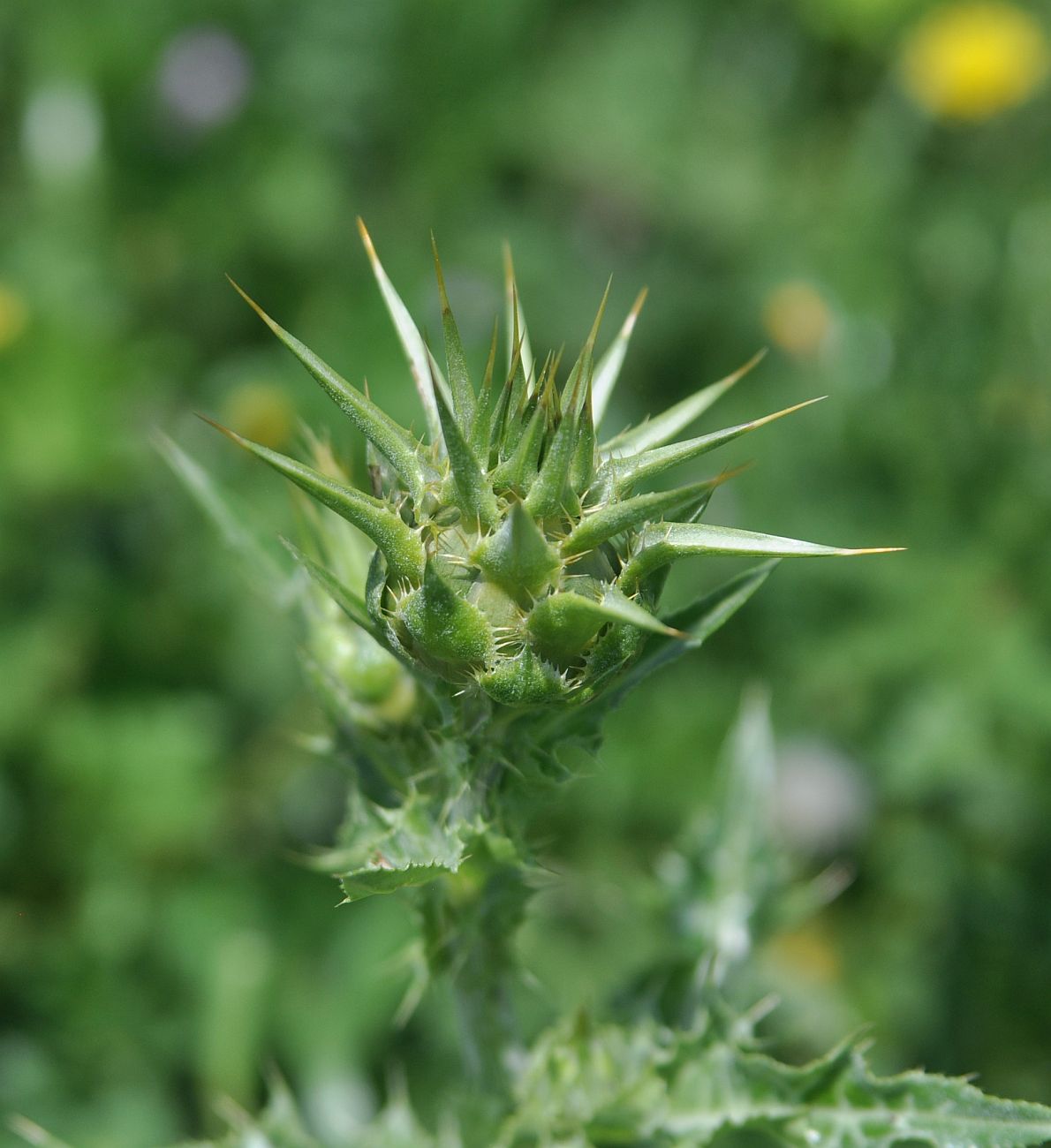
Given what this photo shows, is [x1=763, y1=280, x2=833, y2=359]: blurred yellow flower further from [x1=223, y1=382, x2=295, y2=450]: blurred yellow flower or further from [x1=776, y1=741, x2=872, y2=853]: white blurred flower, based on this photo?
[x1=223, y1=382, x2=295, y2=450]: blurred yellow flower

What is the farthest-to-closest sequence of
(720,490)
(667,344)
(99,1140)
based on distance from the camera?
(667,344)
(720,490)
(99,1140)

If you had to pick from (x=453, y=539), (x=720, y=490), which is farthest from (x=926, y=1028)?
(x=453, y=539)

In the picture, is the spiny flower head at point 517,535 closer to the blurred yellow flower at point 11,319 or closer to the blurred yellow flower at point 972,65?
the blurred yellow flower at point 11,319

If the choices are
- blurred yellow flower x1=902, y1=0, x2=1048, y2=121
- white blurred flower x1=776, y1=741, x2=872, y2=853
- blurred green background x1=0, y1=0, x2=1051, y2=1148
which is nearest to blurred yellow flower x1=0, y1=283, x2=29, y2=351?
blurred green background x1=0, y1=0, x2=1051, y2=1148

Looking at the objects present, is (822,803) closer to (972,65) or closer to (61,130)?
(972,65)

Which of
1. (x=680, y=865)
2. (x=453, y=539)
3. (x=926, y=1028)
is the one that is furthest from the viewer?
(x=926, y=1028)

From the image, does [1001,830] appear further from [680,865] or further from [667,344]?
[667,344]

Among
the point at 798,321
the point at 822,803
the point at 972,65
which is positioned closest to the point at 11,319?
the point at 798,321
